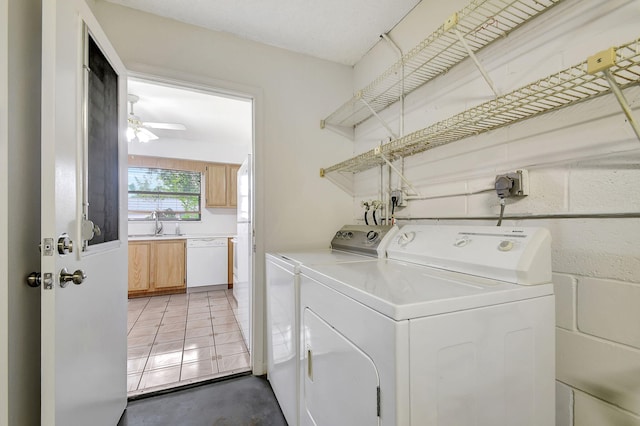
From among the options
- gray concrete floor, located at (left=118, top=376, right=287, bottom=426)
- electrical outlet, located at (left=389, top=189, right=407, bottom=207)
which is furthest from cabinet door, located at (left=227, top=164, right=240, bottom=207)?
electrical outlet, located at (left=389, top=189, right=407, bottom=207)

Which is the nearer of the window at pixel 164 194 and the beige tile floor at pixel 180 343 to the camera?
the beige tile floor at pixel 180 343

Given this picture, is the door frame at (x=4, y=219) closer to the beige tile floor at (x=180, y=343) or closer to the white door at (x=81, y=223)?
the white door at (x=81, y=223)

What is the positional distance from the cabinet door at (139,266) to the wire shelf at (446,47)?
135 inches

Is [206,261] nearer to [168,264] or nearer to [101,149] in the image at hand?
[168,264]

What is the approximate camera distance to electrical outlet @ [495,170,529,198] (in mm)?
1132

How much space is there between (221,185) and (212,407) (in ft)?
12.2

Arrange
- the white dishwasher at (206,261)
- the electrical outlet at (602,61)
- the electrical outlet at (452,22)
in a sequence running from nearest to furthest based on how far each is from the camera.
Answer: the electrical outlet at (602,61) < the electrical outlet at (452,22) < the white dishwasher at (206,261)

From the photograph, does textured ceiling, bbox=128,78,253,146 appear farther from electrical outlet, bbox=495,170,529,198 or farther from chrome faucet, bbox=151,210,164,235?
electrical outlet, bbox=495,170,529,198

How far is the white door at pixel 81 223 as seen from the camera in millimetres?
881

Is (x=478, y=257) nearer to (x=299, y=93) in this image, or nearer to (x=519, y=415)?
(x=519, y=415)

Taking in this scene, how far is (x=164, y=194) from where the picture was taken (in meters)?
4.69

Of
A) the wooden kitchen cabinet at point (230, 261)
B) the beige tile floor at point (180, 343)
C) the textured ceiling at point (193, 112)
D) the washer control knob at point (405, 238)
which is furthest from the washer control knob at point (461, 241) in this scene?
the wooden kitchen cabinet at point (230, 261)

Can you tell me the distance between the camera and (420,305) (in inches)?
27.3

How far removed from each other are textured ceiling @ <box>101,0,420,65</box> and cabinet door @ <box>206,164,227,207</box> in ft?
10.1
